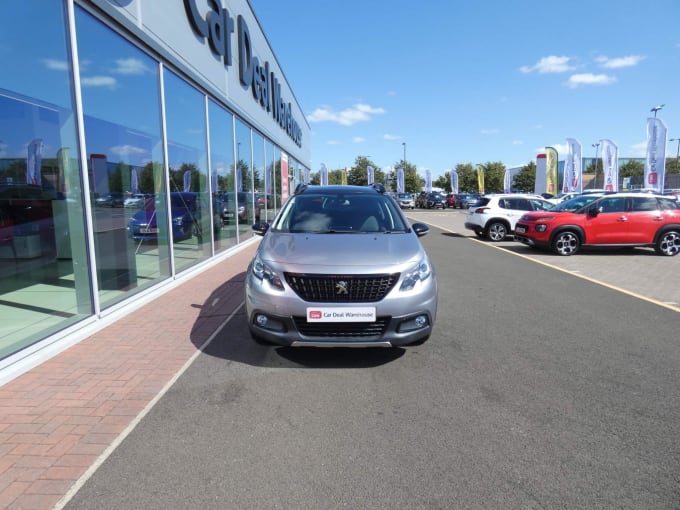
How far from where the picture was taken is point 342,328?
359 centimetres

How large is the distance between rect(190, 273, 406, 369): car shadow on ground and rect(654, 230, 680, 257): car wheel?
34.7ft

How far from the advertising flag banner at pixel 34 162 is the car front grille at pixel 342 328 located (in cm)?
405

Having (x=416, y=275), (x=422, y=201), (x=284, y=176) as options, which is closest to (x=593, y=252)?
(x=416, y=275)

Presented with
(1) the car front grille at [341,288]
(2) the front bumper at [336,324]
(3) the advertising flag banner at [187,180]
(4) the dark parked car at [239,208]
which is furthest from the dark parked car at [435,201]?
(1) the car front grille at [341,288]

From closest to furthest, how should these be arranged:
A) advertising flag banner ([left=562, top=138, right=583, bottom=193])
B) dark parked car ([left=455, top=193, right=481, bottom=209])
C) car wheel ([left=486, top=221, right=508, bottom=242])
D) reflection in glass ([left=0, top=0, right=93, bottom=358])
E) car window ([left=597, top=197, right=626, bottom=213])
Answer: reflection in glass ([left=0, top=0, right=93, bottom=358]), car window ([left=597, top=197, right=626, bottom=213]), car wheel ([left=486, top=221, right=508, bottom=242]), advertising flag banner ([left=562, top=138, right=583, bottom=193]), dark parked car ([left=455, top=193, right=481, bottom=209])

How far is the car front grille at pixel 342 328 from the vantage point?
359 centimetres

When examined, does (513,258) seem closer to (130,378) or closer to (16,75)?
(130,378)

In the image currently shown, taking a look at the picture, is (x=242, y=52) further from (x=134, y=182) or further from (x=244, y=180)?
(x=134, y=182)

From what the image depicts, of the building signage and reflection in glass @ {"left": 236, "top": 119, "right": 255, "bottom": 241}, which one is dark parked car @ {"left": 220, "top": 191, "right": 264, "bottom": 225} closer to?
reflection in glass @ {"left": 236, "top": 119, "right": 255, "bottom": 241}

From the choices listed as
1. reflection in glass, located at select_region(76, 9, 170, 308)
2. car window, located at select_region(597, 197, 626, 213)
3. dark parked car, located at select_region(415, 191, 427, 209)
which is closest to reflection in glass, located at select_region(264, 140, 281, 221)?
reflection in glass, located at select_region(76, 9, 170, 308)

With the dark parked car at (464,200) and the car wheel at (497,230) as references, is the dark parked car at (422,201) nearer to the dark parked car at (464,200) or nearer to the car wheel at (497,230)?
the dark parked car at (464,200)

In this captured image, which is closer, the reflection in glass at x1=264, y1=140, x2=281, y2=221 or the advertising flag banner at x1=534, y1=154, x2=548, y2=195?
the reflection in glass at x1=264, y1=140, x2=281, y2=221

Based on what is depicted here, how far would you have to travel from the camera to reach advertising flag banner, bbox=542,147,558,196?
26391 mm

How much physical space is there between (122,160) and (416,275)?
4784mm
